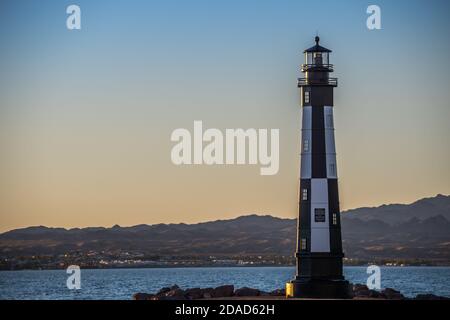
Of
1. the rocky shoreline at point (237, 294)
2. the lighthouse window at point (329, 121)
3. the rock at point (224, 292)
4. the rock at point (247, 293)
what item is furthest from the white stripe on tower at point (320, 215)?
the rock at point (224, 292)

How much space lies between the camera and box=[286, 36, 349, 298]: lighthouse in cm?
6656

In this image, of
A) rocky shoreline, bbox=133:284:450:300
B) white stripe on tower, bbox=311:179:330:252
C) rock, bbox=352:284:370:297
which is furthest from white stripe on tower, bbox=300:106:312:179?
rock, bbox=352:284:370:297

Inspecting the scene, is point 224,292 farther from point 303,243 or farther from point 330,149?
point 330,149

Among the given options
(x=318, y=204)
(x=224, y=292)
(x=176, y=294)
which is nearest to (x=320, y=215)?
(x=318, y=204)

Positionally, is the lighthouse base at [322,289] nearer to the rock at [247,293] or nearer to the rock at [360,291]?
the rock at [360,291]

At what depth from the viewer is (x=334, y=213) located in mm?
66812

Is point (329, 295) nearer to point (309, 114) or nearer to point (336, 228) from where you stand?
point (336, 228)

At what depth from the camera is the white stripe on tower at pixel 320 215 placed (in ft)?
218

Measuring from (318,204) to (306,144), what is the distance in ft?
9.25

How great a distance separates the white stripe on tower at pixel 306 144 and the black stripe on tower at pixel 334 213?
1176 millimetres
